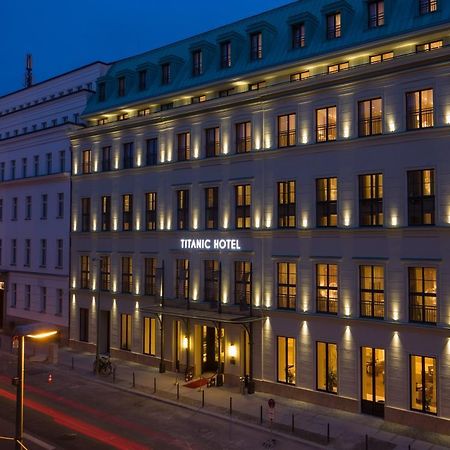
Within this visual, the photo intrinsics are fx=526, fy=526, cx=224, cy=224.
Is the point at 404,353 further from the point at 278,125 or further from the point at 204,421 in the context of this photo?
the point at 278,125

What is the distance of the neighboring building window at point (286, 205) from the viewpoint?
105 ft

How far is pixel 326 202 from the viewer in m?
30.6

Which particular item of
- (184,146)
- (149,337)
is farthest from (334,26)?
(149,337)

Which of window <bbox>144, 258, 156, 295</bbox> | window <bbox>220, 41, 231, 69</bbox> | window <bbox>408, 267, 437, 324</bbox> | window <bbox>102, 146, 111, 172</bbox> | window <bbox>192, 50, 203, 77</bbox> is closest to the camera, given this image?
window <bbox>408, 267, 437, 324</bbox>

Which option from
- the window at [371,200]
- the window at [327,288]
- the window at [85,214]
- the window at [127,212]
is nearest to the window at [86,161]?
the window at [85,214]

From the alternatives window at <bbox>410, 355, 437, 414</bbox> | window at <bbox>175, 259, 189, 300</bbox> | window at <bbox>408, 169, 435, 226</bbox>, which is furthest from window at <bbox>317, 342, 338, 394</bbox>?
window at <bbox>175, 259, 189, 300</bbox>

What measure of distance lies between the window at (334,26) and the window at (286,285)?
1423 centimetres

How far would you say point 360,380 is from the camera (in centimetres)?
2852

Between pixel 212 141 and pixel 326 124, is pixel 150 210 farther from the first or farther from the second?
pixel 326 124

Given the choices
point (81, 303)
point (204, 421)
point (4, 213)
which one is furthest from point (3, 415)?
point (4, 213)

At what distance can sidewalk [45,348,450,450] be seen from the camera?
2450 centimetres

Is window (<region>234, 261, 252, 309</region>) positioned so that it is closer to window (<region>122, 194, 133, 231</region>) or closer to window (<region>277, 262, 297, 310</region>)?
window (<region>277, 262, 297, 310</region>)

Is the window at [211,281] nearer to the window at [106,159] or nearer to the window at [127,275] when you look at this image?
the window at [127,275]

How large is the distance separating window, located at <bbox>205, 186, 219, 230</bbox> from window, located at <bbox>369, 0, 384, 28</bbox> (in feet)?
46.5
